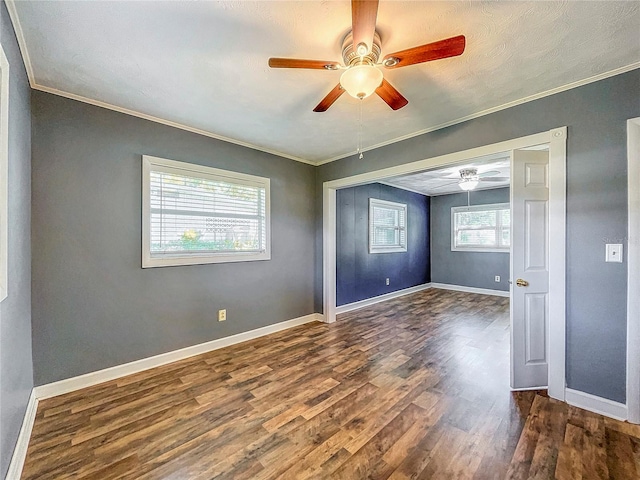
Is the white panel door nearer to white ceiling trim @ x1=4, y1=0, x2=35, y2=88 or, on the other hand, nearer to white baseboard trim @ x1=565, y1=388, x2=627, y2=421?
white baseboard trim @ x1=565, y1=388, x2=627, y2=421

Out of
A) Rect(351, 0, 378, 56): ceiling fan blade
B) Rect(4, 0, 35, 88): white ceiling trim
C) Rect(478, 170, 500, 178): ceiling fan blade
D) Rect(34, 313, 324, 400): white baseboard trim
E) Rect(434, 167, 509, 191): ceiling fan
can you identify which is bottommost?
Rect(34, 313, 324, 400): white baseboard trim

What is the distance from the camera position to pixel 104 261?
97.5 inches

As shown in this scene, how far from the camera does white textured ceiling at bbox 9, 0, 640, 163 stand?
145 cm

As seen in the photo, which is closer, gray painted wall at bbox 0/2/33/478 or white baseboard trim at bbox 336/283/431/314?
gray painted wall at bbox 0/2/33/478

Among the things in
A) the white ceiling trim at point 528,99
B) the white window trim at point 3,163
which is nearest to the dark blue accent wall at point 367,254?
the white ceiling trim at point 528,99

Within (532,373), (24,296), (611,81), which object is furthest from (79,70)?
(532,373)

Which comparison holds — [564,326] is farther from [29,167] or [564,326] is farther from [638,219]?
[29,167]

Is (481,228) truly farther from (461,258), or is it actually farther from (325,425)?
(325,425)

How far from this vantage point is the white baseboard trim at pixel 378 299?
483 cm

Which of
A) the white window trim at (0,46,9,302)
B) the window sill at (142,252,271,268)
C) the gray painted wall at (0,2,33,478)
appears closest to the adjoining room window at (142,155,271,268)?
the window sill at (142,252,271,268)

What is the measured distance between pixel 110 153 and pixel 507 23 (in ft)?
10.6

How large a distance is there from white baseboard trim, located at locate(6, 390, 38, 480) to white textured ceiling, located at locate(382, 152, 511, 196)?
4.24 metres

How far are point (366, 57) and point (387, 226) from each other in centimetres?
463

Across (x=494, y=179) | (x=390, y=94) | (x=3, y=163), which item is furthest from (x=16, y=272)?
(x=494, y=179)
